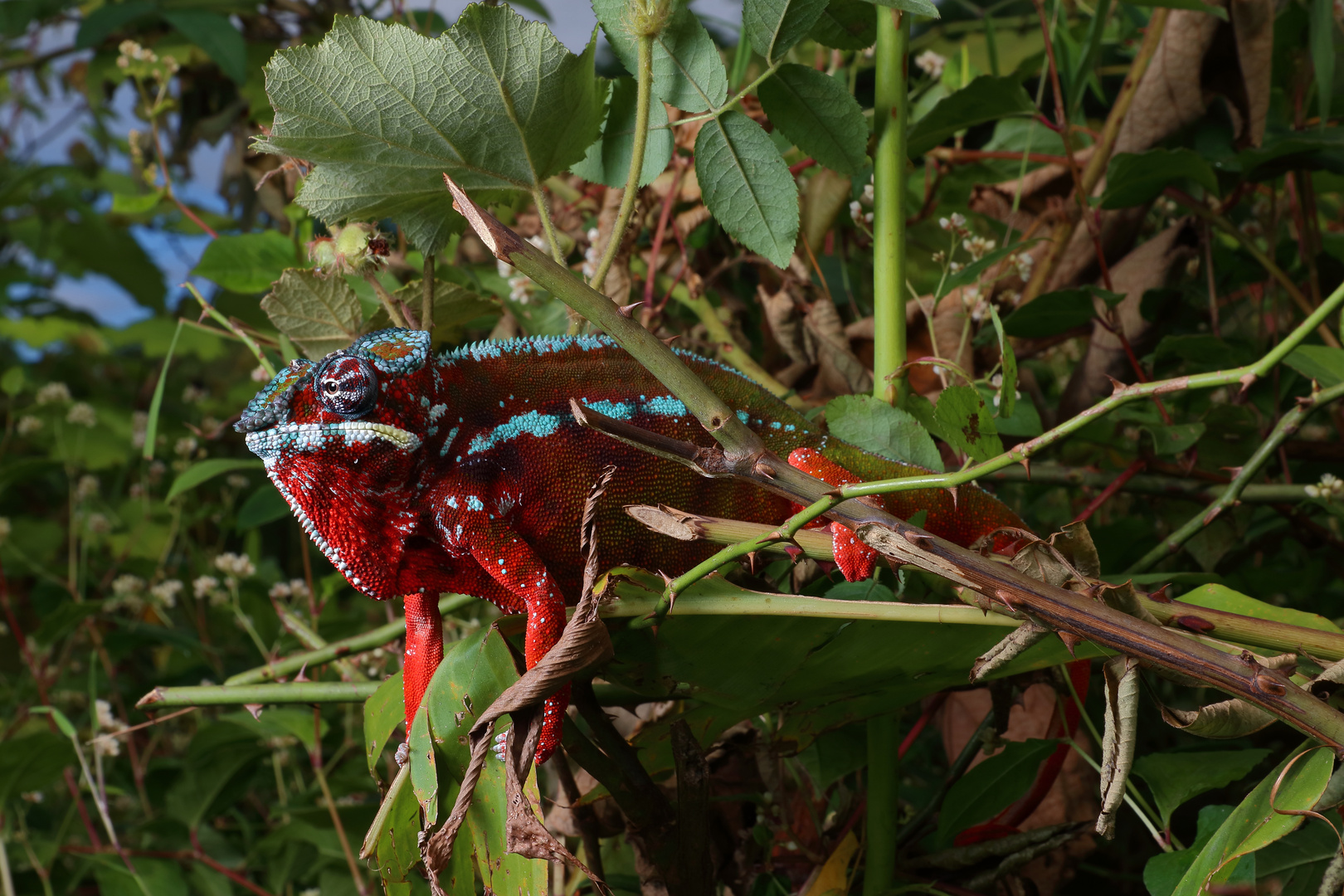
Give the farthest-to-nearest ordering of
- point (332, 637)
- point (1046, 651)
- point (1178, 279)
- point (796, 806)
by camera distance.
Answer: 1. point (332, 637)
2. point (1178, 279)
3. point (796, 806)
4. point (1046, 651)

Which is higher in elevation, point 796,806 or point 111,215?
point 111,215

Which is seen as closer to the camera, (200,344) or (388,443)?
(388,443)

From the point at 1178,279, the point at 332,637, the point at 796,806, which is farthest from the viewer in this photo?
the point at 332,637

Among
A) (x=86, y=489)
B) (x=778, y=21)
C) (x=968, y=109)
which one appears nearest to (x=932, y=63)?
(x=968, y=109)

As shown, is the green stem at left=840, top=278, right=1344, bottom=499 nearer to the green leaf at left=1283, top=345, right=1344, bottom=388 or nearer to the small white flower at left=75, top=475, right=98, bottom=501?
the green leaf at left=1283, top=345, right=1344, bottom=388

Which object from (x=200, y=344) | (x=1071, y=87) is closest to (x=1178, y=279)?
(x=1071, y=87)

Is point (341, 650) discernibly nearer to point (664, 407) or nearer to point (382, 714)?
point (382, 714)

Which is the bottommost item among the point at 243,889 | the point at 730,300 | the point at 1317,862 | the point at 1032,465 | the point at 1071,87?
the point at 243,889

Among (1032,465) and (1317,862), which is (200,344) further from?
(1317,862)

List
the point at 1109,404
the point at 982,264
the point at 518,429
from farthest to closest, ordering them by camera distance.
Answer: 1. the point at 982,264
2. the point at 518,429
3. the point at 1109,404
